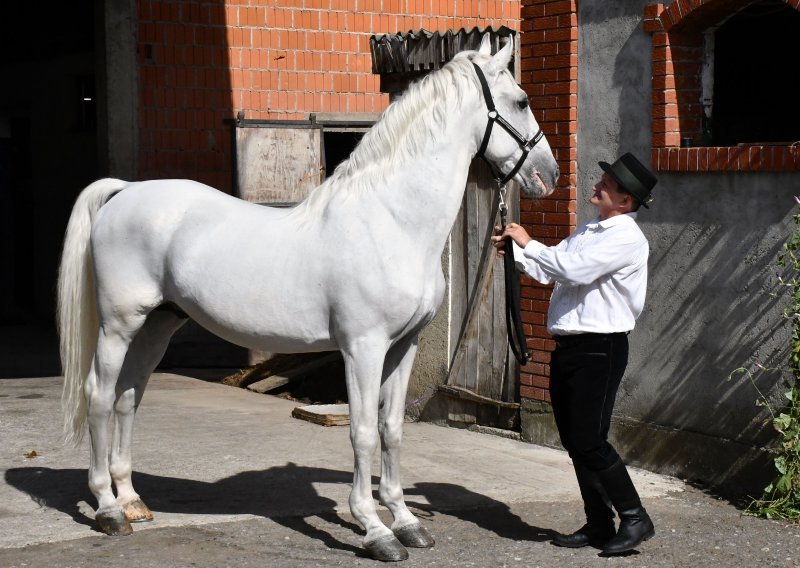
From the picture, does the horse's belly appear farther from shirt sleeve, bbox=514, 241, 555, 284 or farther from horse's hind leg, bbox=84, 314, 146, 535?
shirt sleeve, bbox=514, 241, 555, 284

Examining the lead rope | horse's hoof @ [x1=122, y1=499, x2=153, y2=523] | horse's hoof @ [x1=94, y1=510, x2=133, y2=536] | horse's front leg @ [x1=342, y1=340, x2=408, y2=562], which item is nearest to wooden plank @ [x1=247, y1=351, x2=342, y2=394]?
horse's hoof @ [x1=122, y1=499, x2=153, y2=523]

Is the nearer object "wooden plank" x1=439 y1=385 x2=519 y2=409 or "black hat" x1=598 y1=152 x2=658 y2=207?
"black hat" x1=598 y1=152 x2=658 y2=207

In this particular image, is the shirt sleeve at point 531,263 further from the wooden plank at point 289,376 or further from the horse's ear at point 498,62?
the wooden plank at point 289,376

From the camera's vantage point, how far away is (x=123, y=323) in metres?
5.93

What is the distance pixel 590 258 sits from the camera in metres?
5.36

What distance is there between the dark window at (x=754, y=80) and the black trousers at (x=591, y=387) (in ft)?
12.4

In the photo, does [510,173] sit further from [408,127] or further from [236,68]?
[236,68]

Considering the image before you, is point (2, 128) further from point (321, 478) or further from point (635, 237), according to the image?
point (635, 237)

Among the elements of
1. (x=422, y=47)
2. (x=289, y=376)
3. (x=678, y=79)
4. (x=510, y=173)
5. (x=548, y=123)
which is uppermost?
(x=422, y=47)

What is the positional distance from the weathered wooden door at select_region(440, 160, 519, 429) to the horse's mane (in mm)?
2800

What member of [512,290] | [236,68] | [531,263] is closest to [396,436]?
[512,290]

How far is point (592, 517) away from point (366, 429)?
1.18m

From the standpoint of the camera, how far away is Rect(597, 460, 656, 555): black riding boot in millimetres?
5523

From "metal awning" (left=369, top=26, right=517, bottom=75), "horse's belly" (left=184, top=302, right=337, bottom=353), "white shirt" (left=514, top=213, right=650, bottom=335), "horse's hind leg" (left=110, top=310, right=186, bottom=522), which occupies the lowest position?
"horse's hind leg" (left=110, top=310, right=186, bottom=522)
